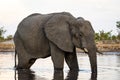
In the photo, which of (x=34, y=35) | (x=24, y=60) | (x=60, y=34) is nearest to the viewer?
(x=60, y=34)

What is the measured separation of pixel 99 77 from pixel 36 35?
4846 millimetres

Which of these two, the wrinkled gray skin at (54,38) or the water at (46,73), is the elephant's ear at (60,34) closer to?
the wrinkled gray skin at (54,38)

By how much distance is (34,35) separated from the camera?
2238 centimetres

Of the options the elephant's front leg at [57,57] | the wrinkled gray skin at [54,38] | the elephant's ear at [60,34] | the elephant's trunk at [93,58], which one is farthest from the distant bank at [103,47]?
the elephant's trunk at [93,58]

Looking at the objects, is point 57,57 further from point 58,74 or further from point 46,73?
point 58,74

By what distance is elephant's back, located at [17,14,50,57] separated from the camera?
72.5ft

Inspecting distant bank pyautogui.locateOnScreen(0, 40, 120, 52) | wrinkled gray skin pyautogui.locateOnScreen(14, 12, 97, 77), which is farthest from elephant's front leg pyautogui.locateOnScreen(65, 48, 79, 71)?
distant bank pyautogui.locateOnScreen(0, 40, 120, 52)

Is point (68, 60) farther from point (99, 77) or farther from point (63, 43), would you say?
point (99, 77)

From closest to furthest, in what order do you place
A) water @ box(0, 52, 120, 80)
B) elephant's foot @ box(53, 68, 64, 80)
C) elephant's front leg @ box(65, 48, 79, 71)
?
elephant's foot @ box(53, 68, 64, 80) < water @ box(0, 52, 120, 80) < elephant's front leg @ box(65, 48, 79, 71)

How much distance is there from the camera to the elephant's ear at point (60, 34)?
837 inches

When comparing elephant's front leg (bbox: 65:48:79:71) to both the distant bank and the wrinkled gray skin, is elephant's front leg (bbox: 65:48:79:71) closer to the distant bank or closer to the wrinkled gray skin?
the wrinkled gray skin

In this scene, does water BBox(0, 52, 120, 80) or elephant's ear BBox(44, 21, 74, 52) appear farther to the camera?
elephant's ear BBox(44, 21, 74, 52)

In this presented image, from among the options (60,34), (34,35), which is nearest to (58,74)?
(60,34)

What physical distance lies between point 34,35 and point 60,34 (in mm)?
1295
